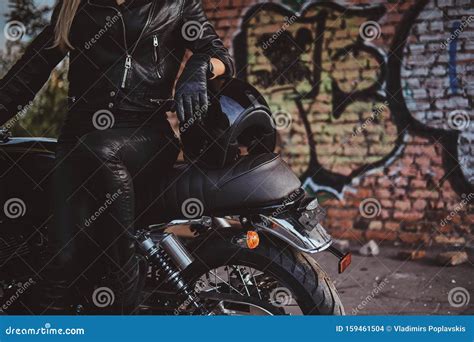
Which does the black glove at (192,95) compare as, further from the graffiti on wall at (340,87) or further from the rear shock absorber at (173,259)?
the graffiti on wall at (340,87)

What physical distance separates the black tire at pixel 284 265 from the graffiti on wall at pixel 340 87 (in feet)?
10.3

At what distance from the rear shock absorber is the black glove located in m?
0.52

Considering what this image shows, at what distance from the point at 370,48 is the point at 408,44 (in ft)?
0.99

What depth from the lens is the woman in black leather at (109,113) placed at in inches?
103

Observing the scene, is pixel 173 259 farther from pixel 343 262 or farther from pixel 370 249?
pixel 370 249

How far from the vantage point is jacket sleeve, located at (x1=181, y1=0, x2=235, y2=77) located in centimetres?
282

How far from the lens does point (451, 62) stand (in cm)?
537

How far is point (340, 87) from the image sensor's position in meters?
5.75

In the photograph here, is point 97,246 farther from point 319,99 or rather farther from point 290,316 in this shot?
point 319,99

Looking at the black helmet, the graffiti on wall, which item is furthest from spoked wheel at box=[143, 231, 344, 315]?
the graffiti on wall

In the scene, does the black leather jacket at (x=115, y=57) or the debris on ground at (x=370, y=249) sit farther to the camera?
the debris on ground at (x=370, y=249)

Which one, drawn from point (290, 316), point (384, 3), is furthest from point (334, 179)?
point (290, 316)

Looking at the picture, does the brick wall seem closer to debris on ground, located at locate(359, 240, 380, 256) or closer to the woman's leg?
debris on ground, located at locate(359, 240, 380, 256)

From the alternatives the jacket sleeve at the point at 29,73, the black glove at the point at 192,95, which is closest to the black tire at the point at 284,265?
the black glove at the point at 192,95
